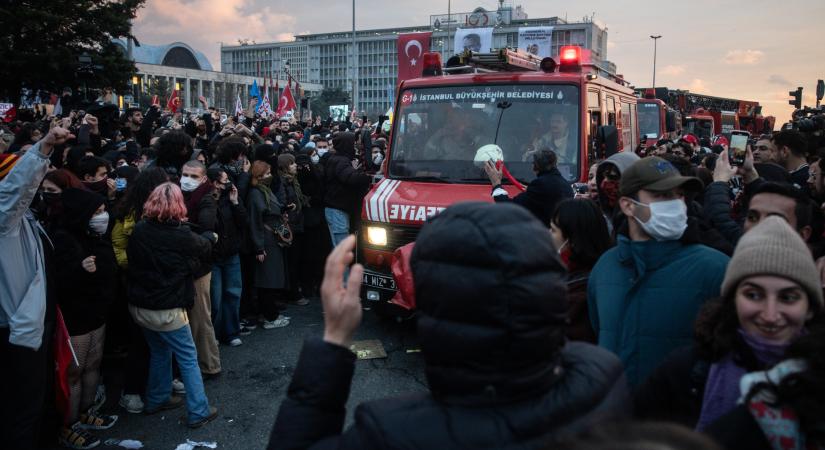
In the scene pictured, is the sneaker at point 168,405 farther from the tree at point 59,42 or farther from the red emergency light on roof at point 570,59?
the tree at point 59,42

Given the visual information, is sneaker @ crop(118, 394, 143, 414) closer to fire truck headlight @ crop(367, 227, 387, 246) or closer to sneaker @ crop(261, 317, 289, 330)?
sneaker @ crop(261, 317, 289, 330)

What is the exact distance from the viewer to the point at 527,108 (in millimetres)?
6355

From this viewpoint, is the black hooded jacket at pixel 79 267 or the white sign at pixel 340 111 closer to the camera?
the black hooded jacket at pixel 79 267

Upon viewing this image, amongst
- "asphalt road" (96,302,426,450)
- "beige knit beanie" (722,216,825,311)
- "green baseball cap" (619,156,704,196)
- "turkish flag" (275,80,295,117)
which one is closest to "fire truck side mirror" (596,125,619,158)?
"asphalt road" (96,302,426,450)

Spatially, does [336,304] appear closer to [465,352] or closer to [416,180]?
[465,352]

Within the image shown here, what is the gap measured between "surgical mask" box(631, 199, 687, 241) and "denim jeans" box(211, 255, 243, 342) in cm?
454

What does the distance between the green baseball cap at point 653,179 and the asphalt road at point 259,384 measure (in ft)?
10.1

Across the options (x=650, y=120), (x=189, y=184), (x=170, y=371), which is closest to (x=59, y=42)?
(x=650, y=120)

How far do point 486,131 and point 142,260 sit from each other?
3501mm

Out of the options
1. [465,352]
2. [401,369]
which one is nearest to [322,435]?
[465,352]

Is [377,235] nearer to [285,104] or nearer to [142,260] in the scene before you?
[142,260]

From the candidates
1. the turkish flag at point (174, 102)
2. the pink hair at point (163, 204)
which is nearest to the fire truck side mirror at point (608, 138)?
the pink hair at point (163, 204)

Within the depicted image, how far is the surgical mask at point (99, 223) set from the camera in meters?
4.45

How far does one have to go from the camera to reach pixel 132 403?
495cm
